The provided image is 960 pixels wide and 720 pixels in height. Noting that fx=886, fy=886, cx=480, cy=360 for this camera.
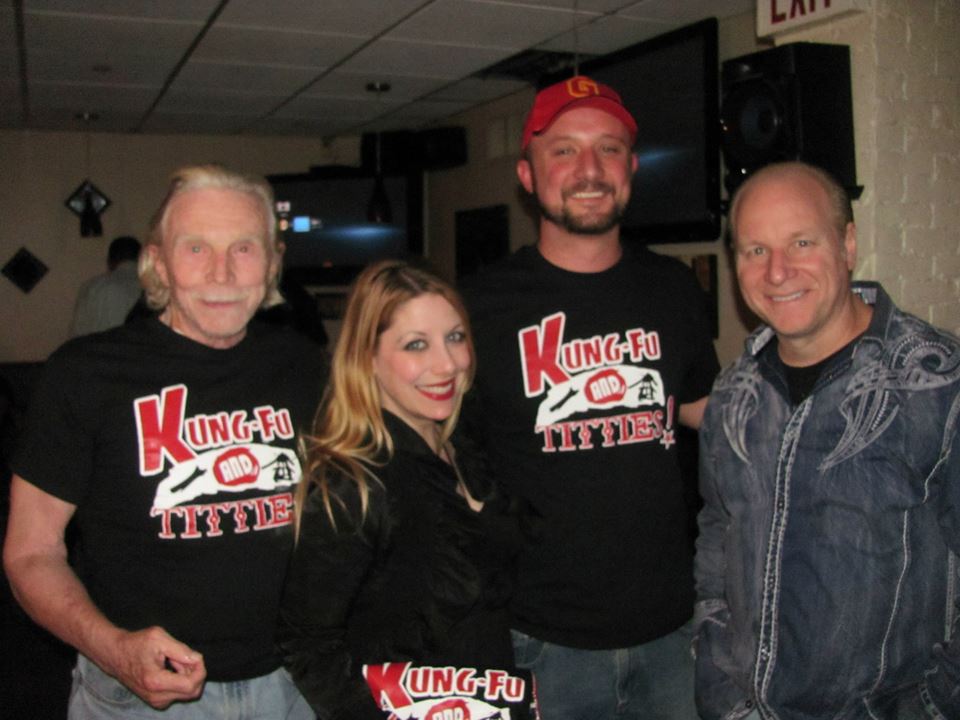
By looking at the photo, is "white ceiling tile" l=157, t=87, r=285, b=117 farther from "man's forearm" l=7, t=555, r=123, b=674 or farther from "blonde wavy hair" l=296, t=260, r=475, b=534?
"man's forearm" l=7, t=555, r=123, b=674

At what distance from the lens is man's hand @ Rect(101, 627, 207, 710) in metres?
1.37

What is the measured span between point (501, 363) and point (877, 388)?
0.76m

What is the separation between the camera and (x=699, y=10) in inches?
164

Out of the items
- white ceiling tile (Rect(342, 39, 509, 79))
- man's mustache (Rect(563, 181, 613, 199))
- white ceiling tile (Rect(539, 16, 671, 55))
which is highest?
white ceiling tile (Rect(342, 39, 509, 79))

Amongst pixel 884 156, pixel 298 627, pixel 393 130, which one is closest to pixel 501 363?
pixel 298 627

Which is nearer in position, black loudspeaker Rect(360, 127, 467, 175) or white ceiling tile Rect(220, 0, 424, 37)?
white ceiling tile Rect(220, 0, 424, 37)

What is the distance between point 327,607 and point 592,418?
715mm

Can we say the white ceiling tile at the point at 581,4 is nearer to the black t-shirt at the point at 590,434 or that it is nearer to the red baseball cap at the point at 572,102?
the red baseball cap at the point at 572,102

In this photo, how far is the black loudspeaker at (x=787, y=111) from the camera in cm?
264

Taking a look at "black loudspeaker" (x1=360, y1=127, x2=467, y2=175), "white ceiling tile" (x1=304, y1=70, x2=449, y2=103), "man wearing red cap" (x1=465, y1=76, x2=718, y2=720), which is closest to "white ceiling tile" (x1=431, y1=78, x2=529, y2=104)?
"white ceiling tile" (x1=304, y1=70, x2=449, y2=103)

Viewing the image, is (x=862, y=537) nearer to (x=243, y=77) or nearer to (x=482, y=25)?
(x=482, y=25)

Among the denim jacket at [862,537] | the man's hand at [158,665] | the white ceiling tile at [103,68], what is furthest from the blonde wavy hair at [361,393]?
the white ceiling tile at [103,68]

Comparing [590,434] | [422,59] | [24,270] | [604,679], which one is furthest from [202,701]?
[24,270]

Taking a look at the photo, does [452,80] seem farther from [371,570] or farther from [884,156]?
[371,570]
